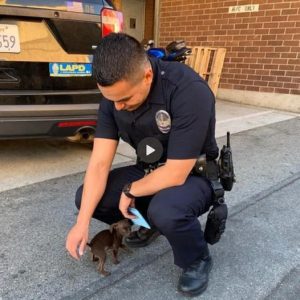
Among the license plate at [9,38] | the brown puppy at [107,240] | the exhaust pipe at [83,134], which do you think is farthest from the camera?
the exhaust pipe at [83,134]

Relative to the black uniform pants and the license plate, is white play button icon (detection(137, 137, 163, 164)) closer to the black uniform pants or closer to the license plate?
the black uniform pants

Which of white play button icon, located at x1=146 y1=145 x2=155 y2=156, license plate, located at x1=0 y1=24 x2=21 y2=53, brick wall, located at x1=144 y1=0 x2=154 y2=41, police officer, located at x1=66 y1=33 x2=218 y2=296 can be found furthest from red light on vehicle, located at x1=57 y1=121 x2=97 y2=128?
brick wall, located at x1=144 y1=0 x2=154 y2=41

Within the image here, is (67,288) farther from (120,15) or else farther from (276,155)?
(276,155)

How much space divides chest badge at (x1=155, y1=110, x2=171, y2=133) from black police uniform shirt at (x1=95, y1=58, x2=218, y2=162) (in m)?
0.01

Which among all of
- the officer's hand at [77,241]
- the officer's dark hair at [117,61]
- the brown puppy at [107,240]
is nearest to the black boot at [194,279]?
the brown puppy at [107,240]

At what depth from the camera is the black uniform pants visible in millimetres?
1797

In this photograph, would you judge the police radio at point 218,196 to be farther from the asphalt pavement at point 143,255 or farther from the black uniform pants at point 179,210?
the asphalt pavement at point 143,255

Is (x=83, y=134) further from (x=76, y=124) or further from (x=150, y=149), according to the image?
(x=150, y=149)

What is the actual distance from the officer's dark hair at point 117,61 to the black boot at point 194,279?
40.6 inches

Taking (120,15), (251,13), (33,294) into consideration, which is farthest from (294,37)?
(33,294)

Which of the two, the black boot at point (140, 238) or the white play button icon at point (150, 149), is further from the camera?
the black boot at point (140, 238)

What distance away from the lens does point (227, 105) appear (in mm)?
7273

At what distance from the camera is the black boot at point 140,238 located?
93.3 inches

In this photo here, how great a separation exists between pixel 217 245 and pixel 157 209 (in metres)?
0.81
